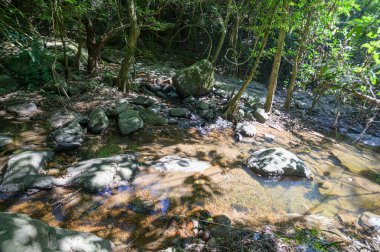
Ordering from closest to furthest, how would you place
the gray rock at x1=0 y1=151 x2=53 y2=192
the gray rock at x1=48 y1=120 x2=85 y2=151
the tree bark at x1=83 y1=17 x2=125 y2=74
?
the gray rock at x1=0 y1=151 x2=53 y2=192, the gray rock at x1=48 y1=120 x2=85 y2=151, the tree bark at x1=83 y1=17 x2=125 y2=74

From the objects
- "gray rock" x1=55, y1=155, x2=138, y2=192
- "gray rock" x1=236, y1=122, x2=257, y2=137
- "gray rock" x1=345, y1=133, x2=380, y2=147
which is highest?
"gray rock" x1=55, y1=155, x2=138, y2=192

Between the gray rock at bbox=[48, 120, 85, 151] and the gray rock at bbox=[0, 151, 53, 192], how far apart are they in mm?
528

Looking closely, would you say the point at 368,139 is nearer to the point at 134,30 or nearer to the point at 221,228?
the point at 221,228

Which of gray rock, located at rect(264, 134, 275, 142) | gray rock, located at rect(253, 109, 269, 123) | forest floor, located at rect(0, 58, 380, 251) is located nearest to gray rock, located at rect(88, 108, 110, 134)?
forest floor, located at rect(0, 58, 380, 251)

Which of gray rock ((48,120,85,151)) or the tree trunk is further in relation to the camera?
the tree trunk

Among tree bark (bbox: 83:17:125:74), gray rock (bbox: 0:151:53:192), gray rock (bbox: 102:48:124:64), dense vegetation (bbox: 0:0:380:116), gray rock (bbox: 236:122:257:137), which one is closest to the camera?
gray rock (bbox: 0:151:53:192)

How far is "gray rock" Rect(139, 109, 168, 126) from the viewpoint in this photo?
17.9ft

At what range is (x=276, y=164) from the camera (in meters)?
4.38

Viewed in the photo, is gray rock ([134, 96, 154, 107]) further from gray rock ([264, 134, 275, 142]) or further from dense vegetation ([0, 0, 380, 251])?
gray rock ([264, 134, 275, 142])

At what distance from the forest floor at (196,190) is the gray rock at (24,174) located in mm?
103

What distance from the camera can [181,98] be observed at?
7.41 meters

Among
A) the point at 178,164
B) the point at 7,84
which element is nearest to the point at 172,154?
the point at 178,164

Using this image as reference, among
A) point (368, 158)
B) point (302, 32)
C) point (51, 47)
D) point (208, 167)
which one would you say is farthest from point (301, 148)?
point (51, 47)

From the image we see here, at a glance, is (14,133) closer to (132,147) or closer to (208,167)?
(132,147)
